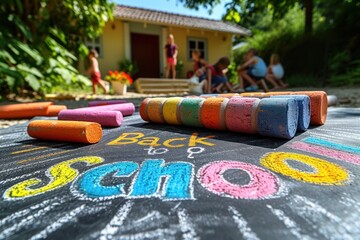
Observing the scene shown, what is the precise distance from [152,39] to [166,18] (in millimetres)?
1194

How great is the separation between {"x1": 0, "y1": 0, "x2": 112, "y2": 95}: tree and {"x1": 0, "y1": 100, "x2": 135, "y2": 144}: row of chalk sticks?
49.4 inches

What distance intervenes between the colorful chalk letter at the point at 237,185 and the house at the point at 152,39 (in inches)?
392

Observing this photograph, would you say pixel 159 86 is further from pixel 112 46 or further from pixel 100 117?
pixel 100 117

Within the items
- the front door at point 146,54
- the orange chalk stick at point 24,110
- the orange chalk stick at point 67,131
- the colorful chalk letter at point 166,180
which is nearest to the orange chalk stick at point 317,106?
the colorful chalk letter at point 166,180

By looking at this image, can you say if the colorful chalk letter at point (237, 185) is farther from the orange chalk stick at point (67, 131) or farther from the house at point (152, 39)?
the house at point (152, 39)

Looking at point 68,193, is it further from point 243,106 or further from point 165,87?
point 165,87

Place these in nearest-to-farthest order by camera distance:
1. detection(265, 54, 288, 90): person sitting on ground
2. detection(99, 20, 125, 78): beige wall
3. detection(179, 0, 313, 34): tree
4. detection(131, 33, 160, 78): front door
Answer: detection(179, 0, 313, 34): tree
detection(265, 54, 288, 90): person sitting on ground
detection(99, 20, 125, 78): beige wall
detection(131, 33, 160, 78): front door

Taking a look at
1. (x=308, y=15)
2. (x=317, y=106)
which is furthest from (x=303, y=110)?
(x=308, y=15)

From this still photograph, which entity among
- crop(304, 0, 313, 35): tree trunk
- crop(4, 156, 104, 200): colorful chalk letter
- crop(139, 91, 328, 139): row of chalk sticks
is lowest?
crop(4, 156, 104, 200): colorful chalk letter

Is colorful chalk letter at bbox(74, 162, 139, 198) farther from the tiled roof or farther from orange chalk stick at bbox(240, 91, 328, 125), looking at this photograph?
the tiled roof

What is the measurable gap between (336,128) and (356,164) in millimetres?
793

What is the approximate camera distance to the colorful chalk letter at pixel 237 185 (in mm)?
926

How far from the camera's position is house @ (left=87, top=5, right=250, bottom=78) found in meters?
10.8

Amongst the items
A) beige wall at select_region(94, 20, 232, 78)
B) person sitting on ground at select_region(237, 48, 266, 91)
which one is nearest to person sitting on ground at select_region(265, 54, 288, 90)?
person sitting on ground at select_region(237, 48, 266, 91)
